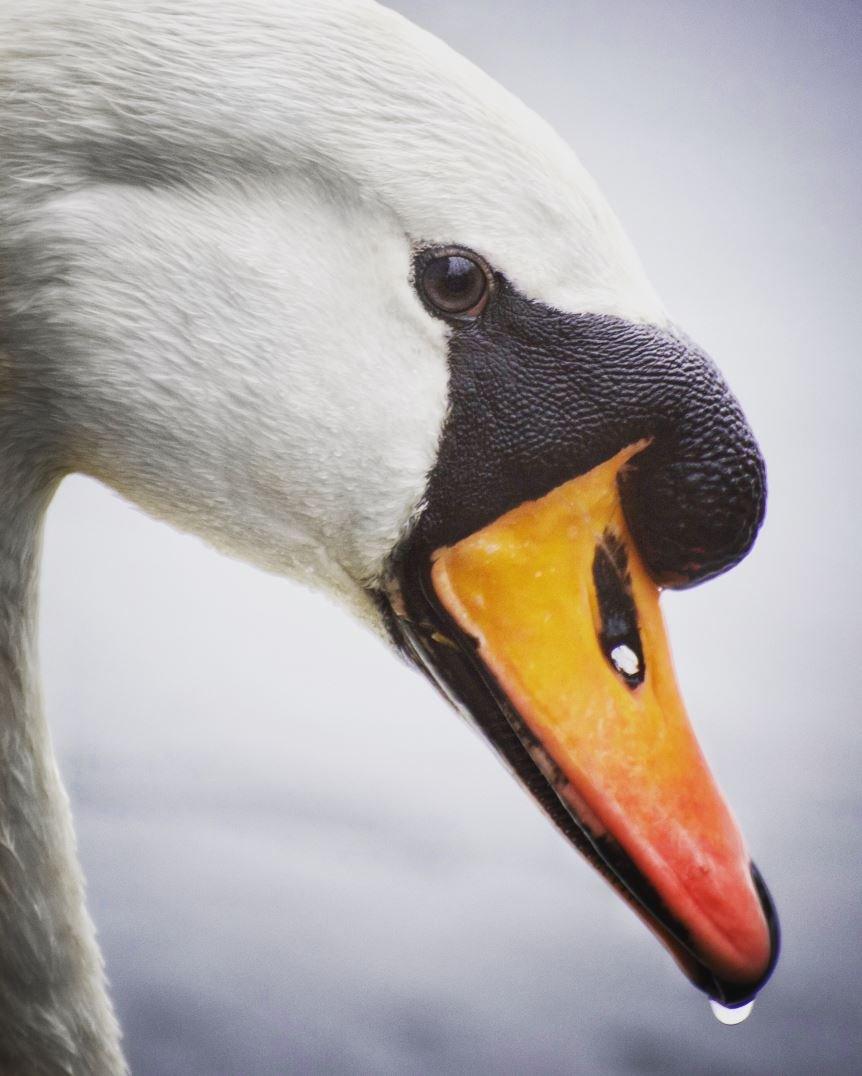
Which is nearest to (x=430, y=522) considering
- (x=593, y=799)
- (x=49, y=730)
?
(x=593, y=799)

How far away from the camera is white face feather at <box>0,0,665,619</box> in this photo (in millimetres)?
518

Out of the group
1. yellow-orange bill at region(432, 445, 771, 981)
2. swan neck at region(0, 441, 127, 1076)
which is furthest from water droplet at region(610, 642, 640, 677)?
swan neck at region(0, 441, 127, 1076)

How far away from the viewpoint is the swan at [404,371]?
52 centimetres

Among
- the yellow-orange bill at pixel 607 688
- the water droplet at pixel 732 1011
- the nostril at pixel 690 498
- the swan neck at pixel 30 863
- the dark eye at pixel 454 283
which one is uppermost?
the dark eye at pixel 454 283

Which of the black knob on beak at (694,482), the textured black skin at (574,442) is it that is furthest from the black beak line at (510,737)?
the black knob on beak at (694,482)

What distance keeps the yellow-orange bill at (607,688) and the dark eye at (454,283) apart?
108 millimetres

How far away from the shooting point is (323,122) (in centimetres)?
52

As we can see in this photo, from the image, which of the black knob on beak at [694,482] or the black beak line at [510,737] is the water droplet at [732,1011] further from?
the black knob on beak at [694,482]

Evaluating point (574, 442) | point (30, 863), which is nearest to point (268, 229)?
point (574, 442)

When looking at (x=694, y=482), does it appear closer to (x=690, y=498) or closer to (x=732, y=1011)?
(x=690, y=498)

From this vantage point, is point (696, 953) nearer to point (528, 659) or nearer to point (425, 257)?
point (528, 659)

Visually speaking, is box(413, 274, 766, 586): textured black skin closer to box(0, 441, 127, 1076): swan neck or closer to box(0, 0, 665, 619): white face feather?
box(0, 0, 665, 619): white face feather

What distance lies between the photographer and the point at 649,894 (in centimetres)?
51

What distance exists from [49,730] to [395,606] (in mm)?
254
